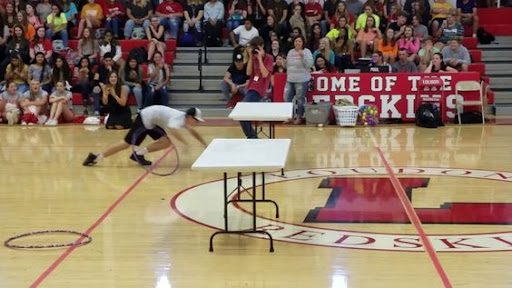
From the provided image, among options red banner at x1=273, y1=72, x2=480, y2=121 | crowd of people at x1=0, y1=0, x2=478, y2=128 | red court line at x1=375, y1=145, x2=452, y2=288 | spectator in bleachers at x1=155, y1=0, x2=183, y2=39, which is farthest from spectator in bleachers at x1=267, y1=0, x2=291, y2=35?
red court line at x1=375, y1=145, x2=452, y2=288

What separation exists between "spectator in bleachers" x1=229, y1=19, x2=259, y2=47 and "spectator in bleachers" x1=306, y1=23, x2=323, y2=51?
4.26ft

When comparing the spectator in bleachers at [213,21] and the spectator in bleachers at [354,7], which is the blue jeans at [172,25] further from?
the spectator in bleachers at [354,7]

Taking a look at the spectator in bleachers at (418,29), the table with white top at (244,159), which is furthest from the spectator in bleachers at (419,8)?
the table with white top at (244,159)

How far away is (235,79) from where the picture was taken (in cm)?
1859

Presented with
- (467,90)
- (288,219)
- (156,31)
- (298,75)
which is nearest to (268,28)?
(156,31)

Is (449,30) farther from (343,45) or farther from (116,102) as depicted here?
(116,102)

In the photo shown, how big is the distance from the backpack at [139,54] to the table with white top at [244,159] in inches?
401

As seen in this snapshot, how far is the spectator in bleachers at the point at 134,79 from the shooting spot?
1811 cm

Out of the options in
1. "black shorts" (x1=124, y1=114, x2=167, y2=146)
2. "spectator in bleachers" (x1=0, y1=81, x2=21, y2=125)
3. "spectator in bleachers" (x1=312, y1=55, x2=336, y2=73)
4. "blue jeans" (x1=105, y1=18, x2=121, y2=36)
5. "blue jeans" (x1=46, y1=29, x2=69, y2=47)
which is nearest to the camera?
"black shorts" (x1=124, y1=114, x2=167, y2=146)

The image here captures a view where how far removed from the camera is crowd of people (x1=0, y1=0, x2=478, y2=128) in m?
17.7

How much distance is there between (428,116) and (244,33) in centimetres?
525

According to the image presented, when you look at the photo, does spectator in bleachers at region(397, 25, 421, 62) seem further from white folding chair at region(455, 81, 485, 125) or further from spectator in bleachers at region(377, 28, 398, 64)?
white folding chair at region(455, 81, 485, 125)

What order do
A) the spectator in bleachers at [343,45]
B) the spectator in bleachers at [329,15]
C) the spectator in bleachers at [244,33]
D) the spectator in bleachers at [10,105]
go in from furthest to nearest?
the spectator in bleachers at [329,15]
the spectator in bleachers at [244,33]
the spectator in bleachers at [343,45]
the spectator in bleachers at [10,105]

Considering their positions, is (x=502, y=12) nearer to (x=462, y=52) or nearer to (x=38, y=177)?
(x=462, y=52)
